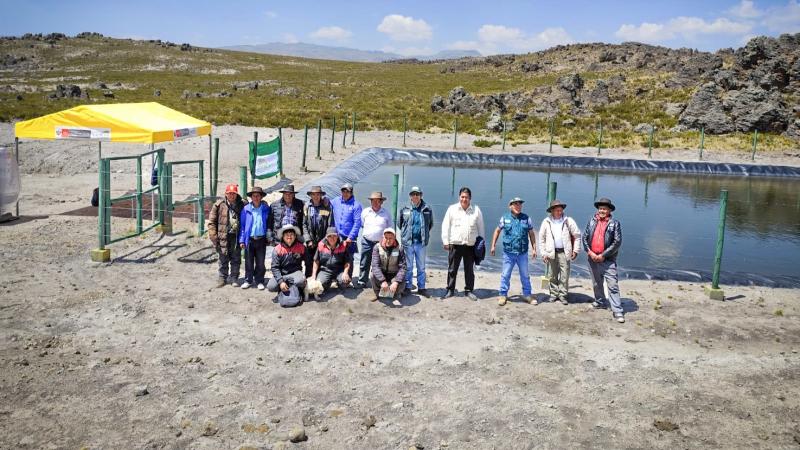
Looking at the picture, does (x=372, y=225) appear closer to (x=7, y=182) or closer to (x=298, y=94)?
(x=7, y=182)

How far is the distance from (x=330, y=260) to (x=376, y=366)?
2734mm

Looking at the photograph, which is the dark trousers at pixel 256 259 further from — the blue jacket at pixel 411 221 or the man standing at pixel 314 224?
the blue jacket at pixel 411 221

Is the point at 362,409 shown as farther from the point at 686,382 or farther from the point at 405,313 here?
the point at 686,382

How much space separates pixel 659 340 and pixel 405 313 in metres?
3.42

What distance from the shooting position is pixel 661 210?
66.4 ft

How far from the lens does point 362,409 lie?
6.43 m

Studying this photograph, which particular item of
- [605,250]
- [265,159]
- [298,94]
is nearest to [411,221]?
[605,250]

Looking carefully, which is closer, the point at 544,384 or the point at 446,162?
the point at 544,384

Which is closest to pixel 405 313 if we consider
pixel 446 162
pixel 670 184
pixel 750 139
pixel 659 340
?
pixel 659 340

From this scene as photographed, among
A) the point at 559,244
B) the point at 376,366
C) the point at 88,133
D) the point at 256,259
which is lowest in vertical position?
the point at 376,366

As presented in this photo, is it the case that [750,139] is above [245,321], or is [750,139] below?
above

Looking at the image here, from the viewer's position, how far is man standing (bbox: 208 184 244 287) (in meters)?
10.2

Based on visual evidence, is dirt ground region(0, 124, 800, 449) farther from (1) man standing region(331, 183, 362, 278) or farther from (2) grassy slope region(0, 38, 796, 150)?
(2) grassy slope region(0, 38, 796, 150)

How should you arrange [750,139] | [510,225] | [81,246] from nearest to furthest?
[510,225]
[81,246]
[750,139]
